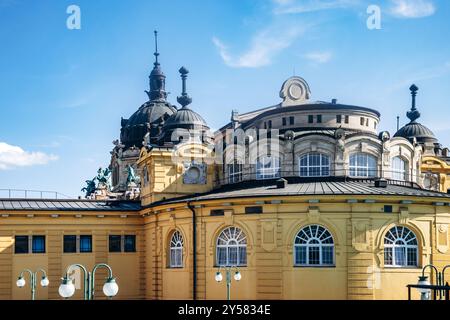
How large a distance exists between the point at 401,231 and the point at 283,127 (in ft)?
40.8

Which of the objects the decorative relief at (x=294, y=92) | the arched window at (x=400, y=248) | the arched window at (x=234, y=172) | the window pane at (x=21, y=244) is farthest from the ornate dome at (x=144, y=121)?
the arched window at (x=400, y=248)

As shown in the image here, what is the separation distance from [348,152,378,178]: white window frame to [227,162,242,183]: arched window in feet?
26.2

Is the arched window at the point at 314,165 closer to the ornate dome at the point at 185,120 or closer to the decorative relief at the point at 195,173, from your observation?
the decorative relief at the point at 195,173

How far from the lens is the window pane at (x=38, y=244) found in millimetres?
50750

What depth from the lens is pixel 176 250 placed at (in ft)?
161

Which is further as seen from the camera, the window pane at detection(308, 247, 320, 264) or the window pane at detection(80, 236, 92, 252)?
the window pane at detection(80, 236, 92, 252)

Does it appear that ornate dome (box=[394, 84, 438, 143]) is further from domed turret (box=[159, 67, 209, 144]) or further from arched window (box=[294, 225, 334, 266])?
arched window (box=[294, 225, 334, 266])

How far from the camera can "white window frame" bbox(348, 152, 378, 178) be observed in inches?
1897

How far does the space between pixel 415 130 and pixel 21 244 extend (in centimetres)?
4147

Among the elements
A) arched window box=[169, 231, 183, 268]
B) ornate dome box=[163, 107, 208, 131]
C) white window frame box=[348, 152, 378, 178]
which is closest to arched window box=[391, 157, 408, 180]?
white window frame box=[348, 152, 378, 178]

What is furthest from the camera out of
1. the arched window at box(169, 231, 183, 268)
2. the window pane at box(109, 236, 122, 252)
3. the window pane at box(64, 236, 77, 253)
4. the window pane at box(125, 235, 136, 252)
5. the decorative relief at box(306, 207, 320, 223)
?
the window pane at box(125, 235, 136, 252)

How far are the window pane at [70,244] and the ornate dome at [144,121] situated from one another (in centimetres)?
4354
